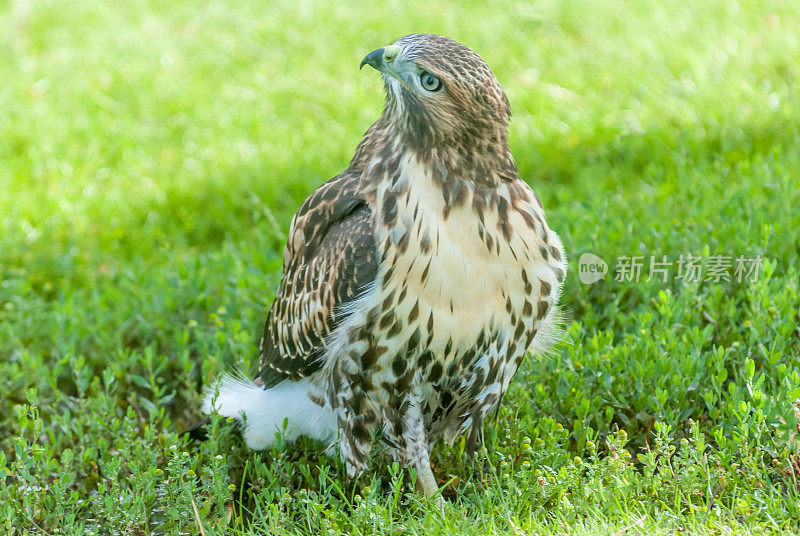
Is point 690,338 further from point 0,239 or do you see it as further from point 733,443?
point 0,239

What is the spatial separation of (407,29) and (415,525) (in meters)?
6.19

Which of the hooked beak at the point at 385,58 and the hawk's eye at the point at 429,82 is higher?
the hooked beak at the point at 385,58

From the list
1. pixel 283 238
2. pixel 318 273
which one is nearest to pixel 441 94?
pixel 318 273

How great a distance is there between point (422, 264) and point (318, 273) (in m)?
0.53

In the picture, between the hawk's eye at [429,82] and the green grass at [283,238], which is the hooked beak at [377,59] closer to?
the hawk's eye at [429,82]

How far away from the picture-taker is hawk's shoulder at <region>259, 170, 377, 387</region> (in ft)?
11.5

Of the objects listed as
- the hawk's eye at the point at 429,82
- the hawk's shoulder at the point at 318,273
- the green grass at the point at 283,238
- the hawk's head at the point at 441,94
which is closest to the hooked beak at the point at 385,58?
the hawk's head at the point at 441,94

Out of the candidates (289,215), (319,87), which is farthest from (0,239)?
(319,87)

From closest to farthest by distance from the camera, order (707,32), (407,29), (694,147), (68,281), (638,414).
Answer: (638,414) → (68,281) → (694,147) → (707,32) → (407,29)

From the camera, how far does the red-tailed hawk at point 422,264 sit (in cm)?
336

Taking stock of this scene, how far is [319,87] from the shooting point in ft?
27.3

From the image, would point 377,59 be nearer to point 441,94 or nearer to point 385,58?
point 385,58

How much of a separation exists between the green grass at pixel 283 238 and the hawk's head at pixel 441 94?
1.24m

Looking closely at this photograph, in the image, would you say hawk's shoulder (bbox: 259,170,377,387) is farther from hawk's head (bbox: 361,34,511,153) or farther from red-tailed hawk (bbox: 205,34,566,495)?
hawk's head (bbox: 361,34,511,153)
